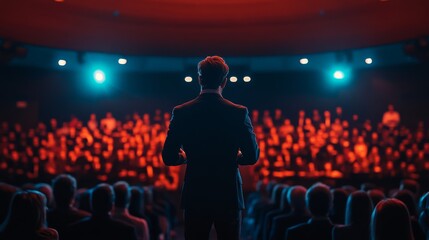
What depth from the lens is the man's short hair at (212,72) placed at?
2.90 metres

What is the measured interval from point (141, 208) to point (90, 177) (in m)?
8.59

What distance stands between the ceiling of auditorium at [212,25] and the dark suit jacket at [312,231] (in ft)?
27.6

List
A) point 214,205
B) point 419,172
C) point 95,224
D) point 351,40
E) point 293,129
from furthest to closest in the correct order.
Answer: point 293,129 → point 419,172 → point 351,40 → point 95,224 → point 214,205

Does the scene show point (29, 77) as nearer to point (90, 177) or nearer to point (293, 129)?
point (90, 177)

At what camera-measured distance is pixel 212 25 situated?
1243 cm

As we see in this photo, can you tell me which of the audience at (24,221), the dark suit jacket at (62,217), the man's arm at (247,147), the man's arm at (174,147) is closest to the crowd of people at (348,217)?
the man's arm at (247,147)

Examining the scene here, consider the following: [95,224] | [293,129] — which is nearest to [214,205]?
[95,224]

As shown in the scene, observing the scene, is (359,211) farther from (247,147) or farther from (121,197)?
(121,197)

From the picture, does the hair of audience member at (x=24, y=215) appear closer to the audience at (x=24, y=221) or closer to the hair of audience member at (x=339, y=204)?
the audience at (x=24, y=221)

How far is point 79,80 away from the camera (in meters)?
17.1

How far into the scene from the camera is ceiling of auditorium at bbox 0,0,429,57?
11320 mm

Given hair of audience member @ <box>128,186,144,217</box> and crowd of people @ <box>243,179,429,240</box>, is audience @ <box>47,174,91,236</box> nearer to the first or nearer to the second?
hair of audience member @ <box>128,186,144,217</box>

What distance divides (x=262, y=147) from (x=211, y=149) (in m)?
12.8

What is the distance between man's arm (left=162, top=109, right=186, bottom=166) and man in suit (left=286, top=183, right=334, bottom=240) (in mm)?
1101
